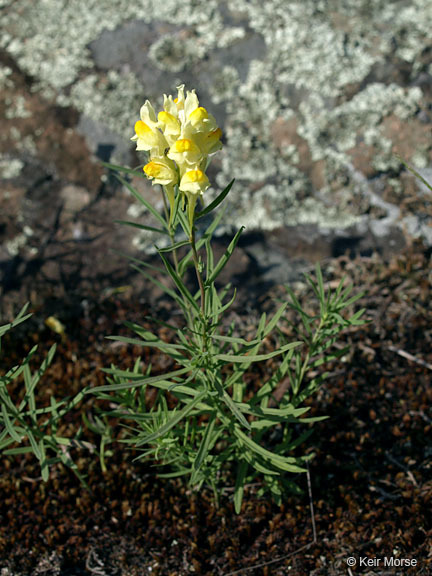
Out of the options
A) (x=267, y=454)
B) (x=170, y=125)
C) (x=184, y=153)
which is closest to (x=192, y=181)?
(x=184, y=153)

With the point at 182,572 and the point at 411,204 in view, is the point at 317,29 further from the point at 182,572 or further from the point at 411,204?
the point at 182,572

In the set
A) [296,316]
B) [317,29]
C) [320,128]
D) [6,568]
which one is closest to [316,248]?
[296,316]

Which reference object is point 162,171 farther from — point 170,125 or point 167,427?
point 167,427

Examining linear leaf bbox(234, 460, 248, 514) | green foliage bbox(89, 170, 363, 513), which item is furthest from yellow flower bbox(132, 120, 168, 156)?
linear leaf bbox(234, 460, 248, 514)

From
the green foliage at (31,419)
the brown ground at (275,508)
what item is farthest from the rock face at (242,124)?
the green foliage at (31,419)

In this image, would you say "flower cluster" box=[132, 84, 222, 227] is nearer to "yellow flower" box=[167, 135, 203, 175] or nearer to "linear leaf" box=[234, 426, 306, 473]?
"yellow flower" box=[167, 135, 203, 175]
